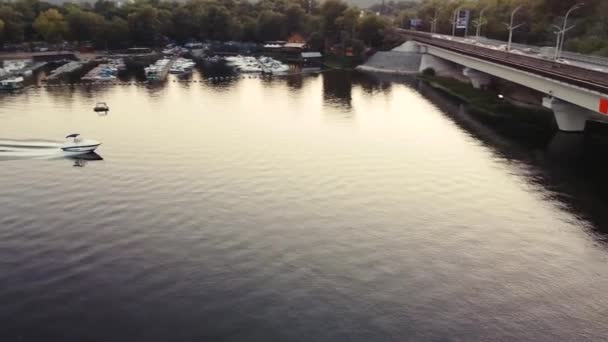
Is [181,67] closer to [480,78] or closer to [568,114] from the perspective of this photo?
[480,78]

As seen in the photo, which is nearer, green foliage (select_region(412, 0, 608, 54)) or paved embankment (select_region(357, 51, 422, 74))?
green foliage (select_region(412, 0, 608, 54))

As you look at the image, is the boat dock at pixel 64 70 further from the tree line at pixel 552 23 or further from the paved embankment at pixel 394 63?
the tree line at pixel 552 23

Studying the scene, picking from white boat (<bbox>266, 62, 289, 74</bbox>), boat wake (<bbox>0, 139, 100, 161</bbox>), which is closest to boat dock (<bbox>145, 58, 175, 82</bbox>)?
white boat (<bbox>266, 62, 289, 74</bbox>)

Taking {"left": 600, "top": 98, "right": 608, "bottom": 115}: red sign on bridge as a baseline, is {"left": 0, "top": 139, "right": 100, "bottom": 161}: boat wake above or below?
below

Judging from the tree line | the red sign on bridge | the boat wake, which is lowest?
the boat wake

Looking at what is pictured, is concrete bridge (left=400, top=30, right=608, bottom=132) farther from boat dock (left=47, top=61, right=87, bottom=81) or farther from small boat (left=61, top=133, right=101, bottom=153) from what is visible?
boat dock (left=47, top=61, right=87, bottom=81)

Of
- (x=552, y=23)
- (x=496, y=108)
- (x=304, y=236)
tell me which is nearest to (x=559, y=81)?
(x=496, y=108)

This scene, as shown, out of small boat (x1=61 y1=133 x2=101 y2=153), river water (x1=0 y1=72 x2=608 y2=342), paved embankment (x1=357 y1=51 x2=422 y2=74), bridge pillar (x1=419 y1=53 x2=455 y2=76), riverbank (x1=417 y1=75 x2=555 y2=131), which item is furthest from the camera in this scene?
paved embankment (x1=357 y1=51 x2=422 y2=74)
